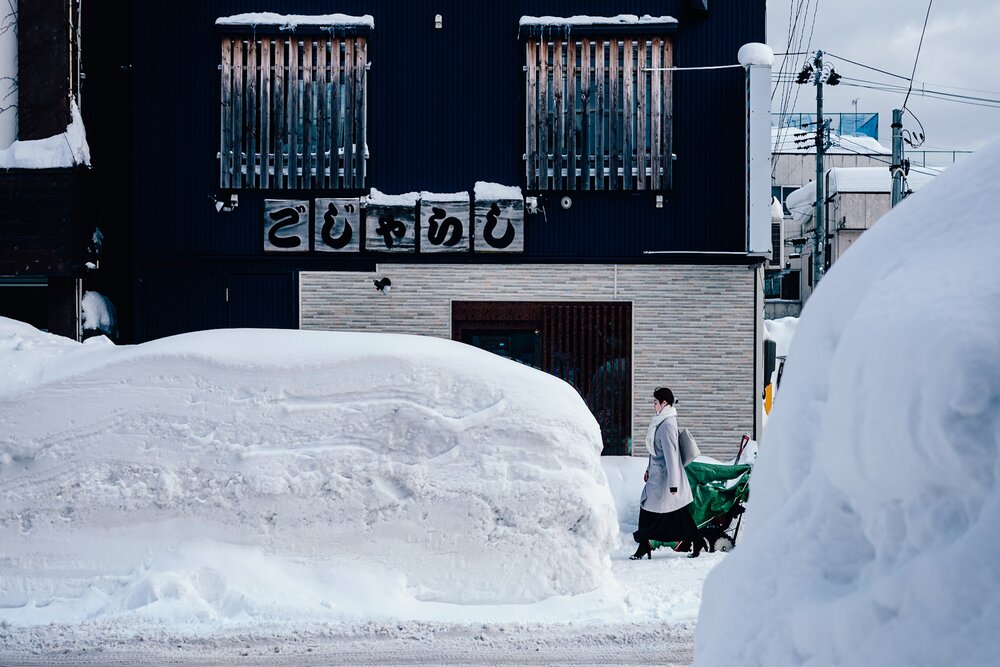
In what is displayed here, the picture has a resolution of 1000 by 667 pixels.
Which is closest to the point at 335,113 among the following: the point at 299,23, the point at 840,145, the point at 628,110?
the point at 299,23

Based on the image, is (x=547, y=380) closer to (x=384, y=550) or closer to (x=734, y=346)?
(x=384, y=550)

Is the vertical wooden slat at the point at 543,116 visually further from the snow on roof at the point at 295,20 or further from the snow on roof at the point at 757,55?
the snow on roof at the point at 757,55

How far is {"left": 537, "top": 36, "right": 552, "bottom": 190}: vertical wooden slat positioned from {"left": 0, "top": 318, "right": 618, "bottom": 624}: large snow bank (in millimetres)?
7983

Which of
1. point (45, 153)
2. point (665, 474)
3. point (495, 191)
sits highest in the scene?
point (45, 153)

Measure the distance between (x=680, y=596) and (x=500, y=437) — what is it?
1.82m

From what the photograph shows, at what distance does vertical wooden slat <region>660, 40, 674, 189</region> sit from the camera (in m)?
13.7

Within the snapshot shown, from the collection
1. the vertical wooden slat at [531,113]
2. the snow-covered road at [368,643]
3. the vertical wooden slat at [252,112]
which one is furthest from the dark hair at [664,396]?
the vertical wooden slat at [252,112]

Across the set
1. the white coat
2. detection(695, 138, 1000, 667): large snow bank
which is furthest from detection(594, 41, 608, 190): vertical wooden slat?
detection(695, 138, 1000, 667): large snow bank

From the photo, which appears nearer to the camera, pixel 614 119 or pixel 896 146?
pixel 614 119

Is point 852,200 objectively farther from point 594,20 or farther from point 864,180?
point 594,20

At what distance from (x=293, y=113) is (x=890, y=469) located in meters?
13.5

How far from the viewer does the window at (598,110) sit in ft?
45.0

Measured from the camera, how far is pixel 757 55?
1323 cm

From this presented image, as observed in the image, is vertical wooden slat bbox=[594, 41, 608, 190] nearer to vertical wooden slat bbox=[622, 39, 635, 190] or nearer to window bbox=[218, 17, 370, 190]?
vertical wooden slat bbox=[622, 39, 635, 190]
